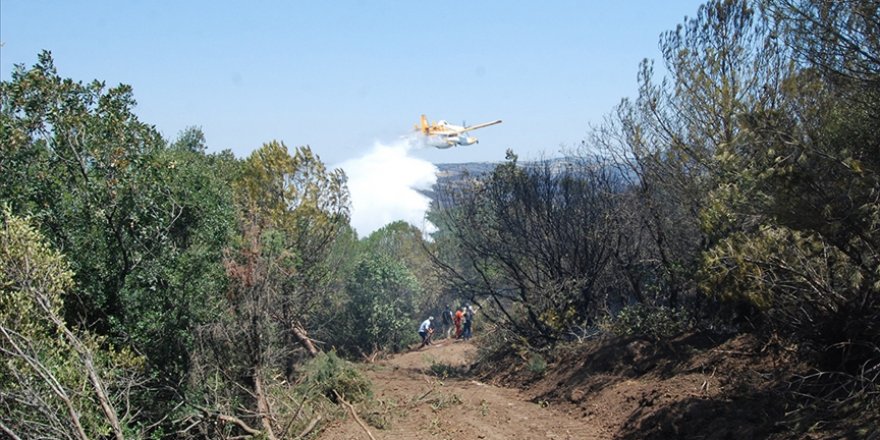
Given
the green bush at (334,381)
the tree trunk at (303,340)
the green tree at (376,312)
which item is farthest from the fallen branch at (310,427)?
the green tree at (376,312)

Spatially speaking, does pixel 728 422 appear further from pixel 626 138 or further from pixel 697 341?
pixel 626 138

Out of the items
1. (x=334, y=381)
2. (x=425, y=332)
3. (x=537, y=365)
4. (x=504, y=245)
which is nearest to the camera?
(x=334, y=381)

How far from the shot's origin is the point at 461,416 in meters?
13.8

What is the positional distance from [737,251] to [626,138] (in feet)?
21.3

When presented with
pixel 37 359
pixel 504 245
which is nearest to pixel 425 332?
pixel 504 245

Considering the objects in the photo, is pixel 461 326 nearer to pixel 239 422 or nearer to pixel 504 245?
pixel 504 245

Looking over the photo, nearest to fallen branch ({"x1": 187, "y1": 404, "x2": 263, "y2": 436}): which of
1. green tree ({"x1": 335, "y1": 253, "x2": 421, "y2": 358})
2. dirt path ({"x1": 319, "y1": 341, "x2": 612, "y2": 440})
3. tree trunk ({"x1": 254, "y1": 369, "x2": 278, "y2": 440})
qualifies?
tree trunk ({"x1": 254, "y1": 369, "x2": 278, "y2": 440})

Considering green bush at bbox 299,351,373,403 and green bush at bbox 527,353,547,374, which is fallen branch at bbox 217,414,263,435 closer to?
Result: green bush at bbox 299,351,373,403

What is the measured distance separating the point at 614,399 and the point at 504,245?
7.62 meters

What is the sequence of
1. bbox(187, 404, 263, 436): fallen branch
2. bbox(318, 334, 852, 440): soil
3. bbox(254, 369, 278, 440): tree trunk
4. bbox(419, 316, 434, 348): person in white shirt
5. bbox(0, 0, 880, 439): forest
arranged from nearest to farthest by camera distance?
bbox(0, 0, 880, 439): forest, bbox(318, 334, 852, 440): soil, bbox(187, 404, 263, 436): fallen branch, bbox(254, 369, 278, 440): tree trunk, bbox(419, 316, 434, 348): person in white shirt

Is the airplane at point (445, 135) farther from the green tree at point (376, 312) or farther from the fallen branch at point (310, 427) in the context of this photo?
the fallen branch at point (310, 427)

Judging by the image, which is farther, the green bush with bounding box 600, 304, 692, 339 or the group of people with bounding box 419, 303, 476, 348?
the group of people with bounding box 419, 303, 476, 348

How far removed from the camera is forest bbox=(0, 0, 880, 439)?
8.72 metres

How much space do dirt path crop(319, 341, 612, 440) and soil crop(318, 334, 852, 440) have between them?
0.8 inches
